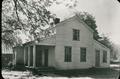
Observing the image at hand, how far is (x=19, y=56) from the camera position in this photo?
2412 cm

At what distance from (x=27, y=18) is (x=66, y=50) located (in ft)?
40.4

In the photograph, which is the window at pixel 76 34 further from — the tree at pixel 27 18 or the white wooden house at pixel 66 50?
the tree at pixel 27 18

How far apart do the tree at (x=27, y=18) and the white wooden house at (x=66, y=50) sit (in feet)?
32.1

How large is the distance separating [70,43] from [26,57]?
4.31m

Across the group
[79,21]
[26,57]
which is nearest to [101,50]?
[79,21]

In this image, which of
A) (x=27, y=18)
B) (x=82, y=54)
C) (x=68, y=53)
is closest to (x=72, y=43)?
(x=68, y=53)

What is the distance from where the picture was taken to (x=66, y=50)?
2203cm

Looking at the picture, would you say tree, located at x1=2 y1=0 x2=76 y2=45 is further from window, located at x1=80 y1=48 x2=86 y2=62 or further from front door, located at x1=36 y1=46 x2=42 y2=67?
window, located at x1=80 y1=48 x2=86 y2=62

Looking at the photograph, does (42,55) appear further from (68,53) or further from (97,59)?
(97,59)

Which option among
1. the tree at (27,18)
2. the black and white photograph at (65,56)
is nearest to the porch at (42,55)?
the black and white photograph at (65,56)

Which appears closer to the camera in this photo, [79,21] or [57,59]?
[57,59]

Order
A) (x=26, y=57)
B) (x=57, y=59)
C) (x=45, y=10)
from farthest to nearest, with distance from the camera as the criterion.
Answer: (x=26, y=57) < (x=57, y=59) < (x=45, y=10)

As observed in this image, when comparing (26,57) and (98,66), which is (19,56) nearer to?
(26,57)

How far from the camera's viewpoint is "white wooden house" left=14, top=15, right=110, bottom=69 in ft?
69.5
